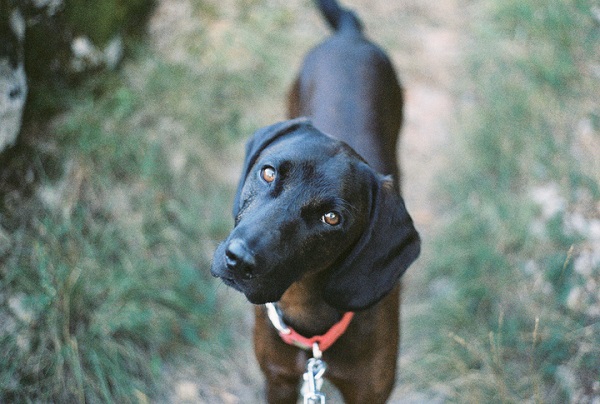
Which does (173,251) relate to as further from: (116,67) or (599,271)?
(599,271)

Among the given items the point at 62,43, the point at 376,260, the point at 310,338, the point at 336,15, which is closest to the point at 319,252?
the point at 376,260

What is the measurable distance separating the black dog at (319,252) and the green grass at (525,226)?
721 mm

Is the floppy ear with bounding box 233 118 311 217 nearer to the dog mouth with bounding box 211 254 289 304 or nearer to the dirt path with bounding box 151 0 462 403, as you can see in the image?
the dog mouth with bounding box 211 254 289 304

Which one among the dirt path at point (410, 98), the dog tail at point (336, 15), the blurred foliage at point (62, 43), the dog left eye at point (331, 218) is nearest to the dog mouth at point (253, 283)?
the dog left eye at point (331, 218)

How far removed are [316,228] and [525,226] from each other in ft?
7.14

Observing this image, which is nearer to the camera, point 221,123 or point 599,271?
point 599,271

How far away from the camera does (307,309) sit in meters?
2.61

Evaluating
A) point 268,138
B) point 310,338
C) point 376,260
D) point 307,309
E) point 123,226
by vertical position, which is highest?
point 268,138

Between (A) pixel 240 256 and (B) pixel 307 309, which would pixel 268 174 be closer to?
(A) pixel 240 256

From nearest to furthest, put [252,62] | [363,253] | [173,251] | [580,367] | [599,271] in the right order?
[363,253]
[580,367]
[599,271]
[173,251]
[252,62]

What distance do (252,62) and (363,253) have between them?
2901mm

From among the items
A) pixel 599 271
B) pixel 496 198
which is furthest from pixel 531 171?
pixel 599 271

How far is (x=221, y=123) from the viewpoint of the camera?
4.48 meters

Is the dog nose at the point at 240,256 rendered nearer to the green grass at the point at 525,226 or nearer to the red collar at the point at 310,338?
the red collar at the point at 310,338
